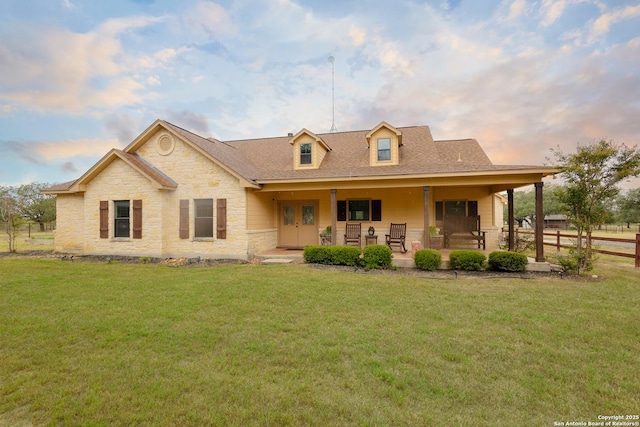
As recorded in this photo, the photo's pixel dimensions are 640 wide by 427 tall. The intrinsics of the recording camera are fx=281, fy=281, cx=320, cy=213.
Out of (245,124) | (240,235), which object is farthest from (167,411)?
(245,124)

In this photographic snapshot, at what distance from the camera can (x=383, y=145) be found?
1210cm

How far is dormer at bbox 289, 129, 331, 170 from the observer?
→ 12.8 meters

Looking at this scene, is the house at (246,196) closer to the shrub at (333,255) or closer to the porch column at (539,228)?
the shrub at (333,255)

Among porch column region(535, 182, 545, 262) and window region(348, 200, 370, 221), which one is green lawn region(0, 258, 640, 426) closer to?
porch column region(535, 182, 545, 262)

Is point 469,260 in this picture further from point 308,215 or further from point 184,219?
point 184,219

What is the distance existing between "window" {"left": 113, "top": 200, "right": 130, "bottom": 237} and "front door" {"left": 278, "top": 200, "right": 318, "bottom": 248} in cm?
641

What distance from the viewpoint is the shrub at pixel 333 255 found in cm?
939

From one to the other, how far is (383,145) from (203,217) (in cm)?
816

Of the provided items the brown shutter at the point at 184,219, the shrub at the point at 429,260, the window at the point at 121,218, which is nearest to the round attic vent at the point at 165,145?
the brown shutter at the point at 184,219

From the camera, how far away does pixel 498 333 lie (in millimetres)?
4148

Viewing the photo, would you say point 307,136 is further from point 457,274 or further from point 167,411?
point 167,411

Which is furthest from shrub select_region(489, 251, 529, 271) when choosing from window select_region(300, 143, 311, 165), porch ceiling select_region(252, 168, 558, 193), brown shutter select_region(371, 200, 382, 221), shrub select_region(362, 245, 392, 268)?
window select_region(300, 143, 311, 165)

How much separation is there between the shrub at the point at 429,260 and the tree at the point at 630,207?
56.4 metres

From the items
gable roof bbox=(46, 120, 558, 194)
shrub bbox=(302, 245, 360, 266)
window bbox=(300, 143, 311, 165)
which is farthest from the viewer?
window bbox=(300, 143, 311, 165)
